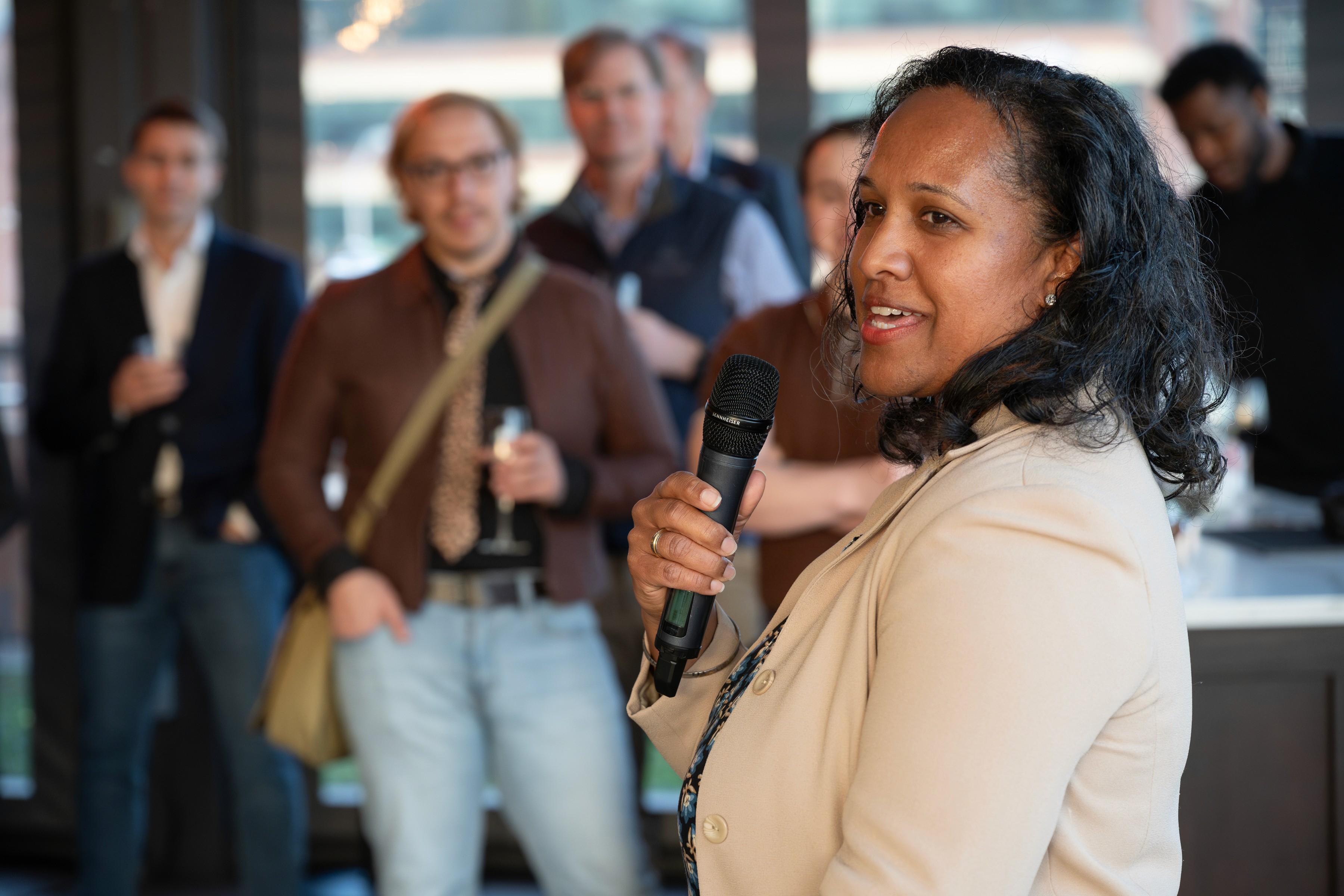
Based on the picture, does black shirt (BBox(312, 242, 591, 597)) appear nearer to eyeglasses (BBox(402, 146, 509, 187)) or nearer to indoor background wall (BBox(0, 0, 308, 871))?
eyeglasses (BBox(402, 146, 509, 187))

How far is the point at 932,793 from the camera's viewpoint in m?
0.88

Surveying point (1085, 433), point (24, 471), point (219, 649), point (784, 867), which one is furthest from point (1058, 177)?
point (24, 471)

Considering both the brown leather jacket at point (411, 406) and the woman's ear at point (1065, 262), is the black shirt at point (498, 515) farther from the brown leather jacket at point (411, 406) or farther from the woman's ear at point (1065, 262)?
the woman's ear at point (1065, 262)

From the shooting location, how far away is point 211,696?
3.26 meters

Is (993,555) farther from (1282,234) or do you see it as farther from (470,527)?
(1282,234)

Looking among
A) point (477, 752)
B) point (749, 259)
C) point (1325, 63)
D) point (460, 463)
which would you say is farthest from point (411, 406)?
point (1325, 63)

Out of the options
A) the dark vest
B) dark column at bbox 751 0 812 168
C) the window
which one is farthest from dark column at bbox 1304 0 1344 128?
the dark vest

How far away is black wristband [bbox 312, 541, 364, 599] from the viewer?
2385 millimetres

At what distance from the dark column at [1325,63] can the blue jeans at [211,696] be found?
10.5 feet

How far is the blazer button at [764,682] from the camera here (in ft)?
3.57

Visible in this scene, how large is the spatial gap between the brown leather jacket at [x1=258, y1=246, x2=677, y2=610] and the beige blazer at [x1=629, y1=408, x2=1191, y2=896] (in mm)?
1385

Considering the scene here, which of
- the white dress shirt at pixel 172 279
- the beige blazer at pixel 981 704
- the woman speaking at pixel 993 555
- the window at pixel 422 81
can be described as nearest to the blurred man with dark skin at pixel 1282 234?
the window at pixel 422 81

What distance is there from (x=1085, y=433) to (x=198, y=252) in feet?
9.50

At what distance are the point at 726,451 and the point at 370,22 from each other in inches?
122
